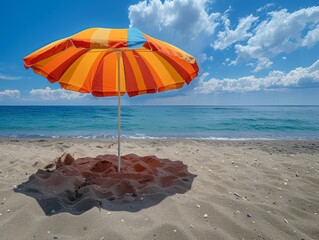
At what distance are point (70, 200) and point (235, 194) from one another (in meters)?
2.22

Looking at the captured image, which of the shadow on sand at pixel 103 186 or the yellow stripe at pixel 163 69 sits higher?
the yellow stripe at pixel 163 69

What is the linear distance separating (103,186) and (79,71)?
7.09ft

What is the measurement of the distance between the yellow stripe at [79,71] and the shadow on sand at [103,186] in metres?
1.44

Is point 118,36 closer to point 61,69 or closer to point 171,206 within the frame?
point 61,69

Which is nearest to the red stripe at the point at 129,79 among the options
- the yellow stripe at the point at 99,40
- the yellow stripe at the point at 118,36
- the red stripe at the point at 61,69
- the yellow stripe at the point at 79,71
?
the yellow stripe at the point at 79,71

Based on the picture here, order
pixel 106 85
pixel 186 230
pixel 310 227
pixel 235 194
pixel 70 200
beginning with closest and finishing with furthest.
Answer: pixel 186 230 < pixel 310 227 < pixel 70 200 < pixel 235 194 < pixel 106 85

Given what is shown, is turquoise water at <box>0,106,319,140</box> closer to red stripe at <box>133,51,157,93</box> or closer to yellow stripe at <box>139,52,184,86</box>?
red stripe at <box>133,51,157,93</box>

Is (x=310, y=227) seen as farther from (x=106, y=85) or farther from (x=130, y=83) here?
(x=106, y=85)

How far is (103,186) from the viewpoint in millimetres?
3027

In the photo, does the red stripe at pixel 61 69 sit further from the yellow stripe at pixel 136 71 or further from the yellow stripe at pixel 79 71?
the yellow stripe at pixel 136 71

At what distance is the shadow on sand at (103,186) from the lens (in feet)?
8.13

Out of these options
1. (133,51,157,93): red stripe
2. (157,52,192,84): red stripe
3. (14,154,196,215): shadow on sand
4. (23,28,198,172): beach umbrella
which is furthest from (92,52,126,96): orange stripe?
(14,154,196,215): shadow on sand

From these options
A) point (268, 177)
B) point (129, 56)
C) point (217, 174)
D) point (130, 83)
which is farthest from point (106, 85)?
point (268, 177)

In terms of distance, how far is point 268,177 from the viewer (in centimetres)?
360
